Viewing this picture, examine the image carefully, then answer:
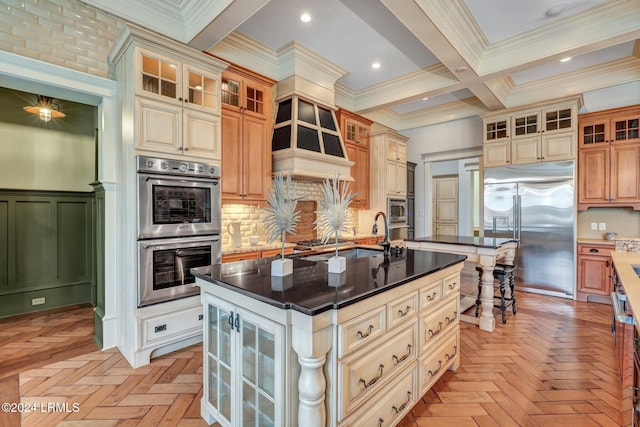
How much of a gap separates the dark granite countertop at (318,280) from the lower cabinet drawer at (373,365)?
30 centimetres

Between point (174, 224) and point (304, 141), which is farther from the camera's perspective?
point (304, 141)

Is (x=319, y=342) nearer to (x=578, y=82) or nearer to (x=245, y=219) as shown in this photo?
(x=245, y=219)

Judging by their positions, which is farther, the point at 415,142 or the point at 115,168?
the point at 415,142

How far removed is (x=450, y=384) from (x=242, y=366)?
1.65 metres

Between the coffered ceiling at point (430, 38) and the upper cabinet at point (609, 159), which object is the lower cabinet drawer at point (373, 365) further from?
the upper cabinet at point (609, 159)

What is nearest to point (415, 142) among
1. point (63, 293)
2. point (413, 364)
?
point (413, 364)

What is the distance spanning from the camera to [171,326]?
2756 mm

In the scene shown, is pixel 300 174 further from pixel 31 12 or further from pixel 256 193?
pixel 31 12

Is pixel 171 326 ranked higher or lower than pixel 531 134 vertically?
lower

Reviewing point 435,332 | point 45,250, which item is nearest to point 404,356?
point 435,332

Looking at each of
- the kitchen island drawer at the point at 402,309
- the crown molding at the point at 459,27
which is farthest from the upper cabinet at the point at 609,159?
the kitchen island drawer at the point at 402,309

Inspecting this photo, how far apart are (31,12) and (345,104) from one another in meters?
3.98

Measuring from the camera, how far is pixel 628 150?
4223mm

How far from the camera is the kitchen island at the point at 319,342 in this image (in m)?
1.29
